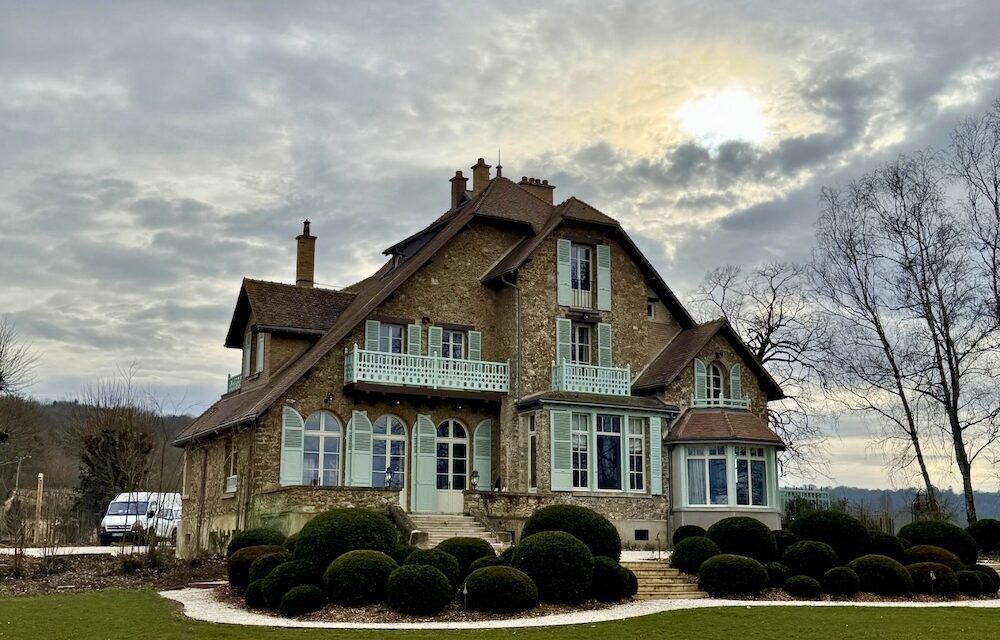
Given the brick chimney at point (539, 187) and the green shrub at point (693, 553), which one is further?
the brick chimney at point (539, 187)

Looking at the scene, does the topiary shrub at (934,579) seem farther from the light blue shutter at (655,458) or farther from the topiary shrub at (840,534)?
the light blue shutter at (655,458)

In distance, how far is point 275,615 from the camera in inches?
677

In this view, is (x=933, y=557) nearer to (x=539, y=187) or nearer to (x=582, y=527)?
(x=582, y=527)

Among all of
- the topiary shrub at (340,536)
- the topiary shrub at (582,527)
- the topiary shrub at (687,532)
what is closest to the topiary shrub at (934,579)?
the topiary shrub at (687,532)

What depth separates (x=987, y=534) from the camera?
27.7 meters

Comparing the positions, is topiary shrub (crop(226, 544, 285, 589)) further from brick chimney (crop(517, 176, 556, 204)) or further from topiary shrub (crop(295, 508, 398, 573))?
brick chimney (crop(517, 176, 556, 204))

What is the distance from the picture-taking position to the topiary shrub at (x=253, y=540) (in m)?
21.6

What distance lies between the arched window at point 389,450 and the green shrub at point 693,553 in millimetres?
9068

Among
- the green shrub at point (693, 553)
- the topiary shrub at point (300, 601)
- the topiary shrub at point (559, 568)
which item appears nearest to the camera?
the topiary shrub at point (300, 601)

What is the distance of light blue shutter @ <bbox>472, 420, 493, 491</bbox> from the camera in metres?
29.1

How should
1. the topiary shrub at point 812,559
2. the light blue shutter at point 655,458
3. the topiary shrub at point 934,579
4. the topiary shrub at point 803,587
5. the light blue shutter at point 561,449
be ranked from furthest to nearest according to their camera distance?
the light blue shutter at point 655,458
the light blue shutter at point 561,449
the topiary shrub at point 812,559
the topiary shrub at point 934,579
the topiary shrub at point 803,587

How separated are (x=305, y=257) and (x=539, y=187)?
8562 mm

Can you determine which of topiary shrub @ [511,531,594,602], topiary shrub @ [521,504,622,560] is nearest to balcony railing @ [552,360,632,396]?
topiary shrub @ [521,504,622,560]

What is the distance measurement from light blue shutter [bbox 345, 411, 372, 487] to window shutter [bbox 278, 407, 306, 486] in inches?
53.2
